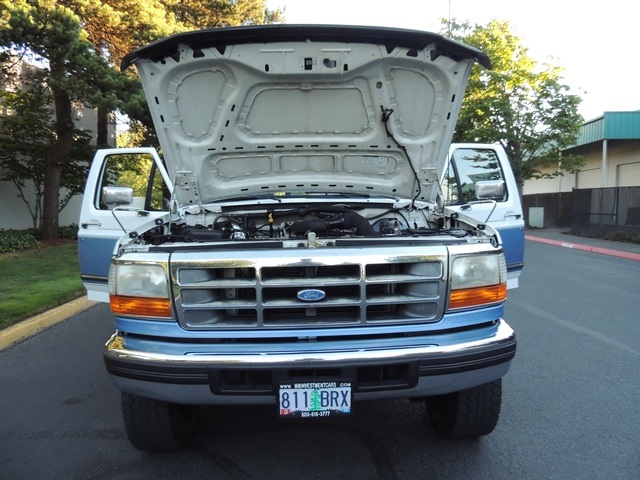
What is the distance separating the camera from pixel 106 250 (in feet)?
15.2

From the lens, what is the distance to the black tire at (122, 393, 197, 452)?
262 cm

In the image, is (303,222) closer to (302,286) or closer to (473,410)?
(302,286)

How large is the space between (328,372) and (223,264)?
725mm

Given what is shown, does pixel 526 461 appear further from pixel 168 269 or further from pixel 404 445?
pixel 168 269

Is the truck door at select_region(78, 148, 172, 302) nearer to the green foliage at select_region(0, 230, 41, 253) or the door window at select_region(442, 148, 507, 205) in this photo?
the door window at select_region(442, 148, 507, 205)

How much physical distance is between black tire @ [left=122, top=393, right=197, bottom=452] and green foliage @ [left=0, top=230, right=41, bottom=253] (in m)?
11.3

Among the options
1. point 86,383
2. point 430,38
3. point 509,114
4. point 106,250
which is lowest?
point 86,383

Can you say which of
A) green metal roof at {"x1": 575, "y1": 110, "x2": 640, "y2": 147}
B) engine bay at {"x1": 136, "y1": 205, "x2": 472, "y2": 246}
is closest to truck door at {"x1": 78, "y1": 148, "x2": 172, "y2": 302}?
engine bay at {"x1": 136, "y1": 205, "x2": 472, "y2": 246}

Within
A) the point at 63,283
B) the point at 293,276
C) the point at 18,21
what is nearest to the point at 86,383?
the point at 293,276

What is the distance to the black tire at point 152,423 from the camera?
2.62 m

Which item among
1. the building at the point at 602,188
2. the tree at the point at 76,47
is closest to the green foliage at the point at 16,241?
the tree at the point at 76,47

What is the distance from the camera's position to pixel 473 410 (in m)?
2.76

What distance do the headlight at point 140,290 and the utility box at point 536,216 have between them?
25.2 metres

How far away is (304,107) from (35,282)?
6.42 m
